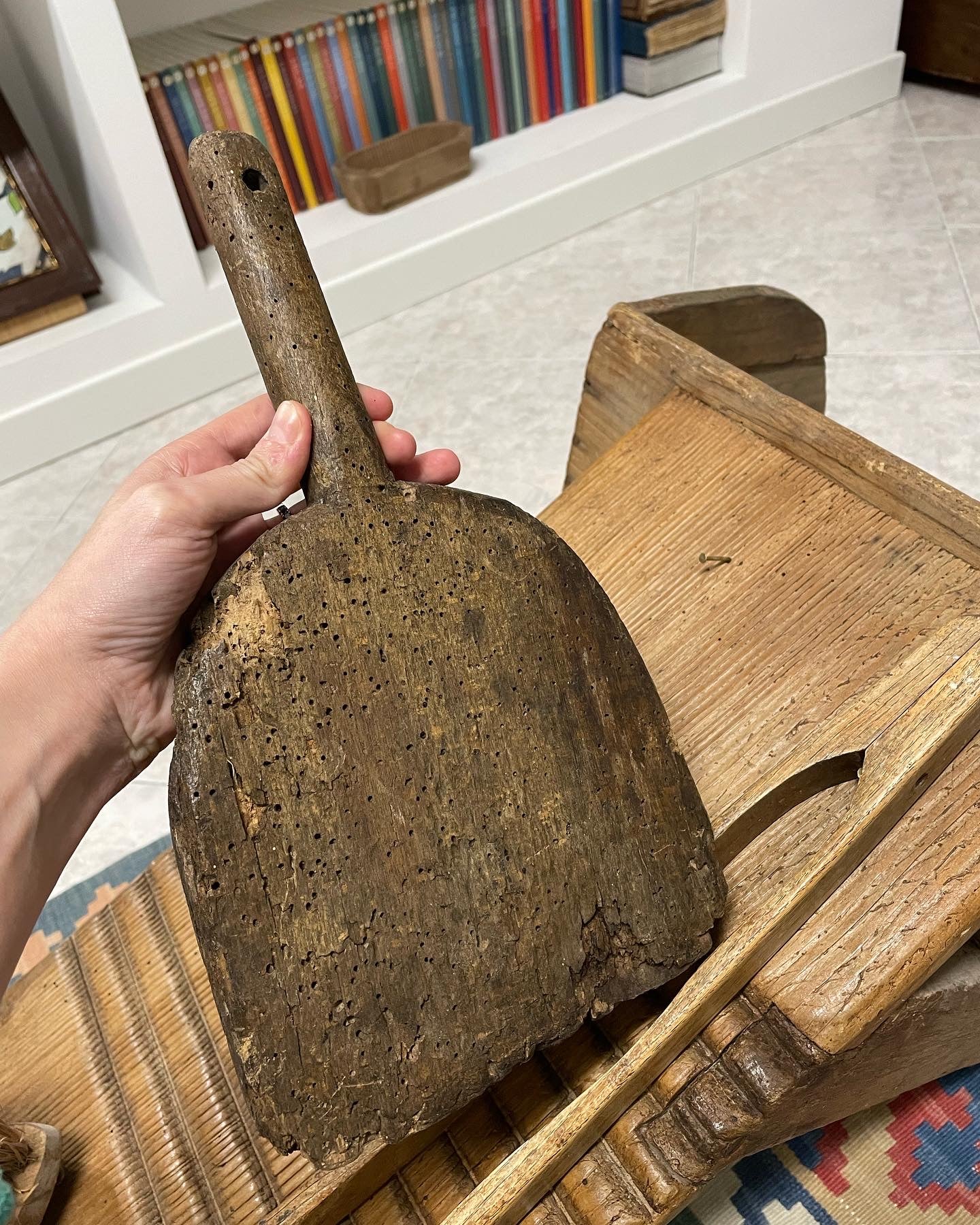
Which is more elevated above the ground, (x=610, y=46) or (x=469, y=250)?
(x=610, y=46)

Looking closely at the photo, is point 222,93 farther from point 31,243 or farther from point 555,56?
point 555,56

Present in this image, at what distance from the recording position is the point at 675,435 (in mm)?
1091

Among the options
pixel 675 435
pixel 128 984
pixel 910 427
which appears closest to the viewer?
pixel 128 984

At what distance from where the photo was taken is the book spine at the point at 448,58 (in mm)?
2244

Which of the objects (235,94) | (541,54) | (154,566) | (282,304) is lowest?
(541,54)

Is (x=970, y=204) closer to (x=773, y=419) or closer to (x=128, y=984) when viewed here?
(x=773, y=419)

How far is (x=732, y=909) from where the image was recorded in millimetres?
758

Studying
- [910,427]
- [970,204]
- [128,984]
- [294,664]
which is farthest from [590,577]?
[970,204]

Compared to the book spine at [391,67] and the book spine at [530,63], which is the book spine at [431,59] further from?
the book spine at [530,63]

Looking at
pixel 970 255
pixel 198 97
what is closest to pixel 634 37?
pixel 970 255

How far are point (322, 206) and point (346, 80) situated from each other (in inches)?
10.5

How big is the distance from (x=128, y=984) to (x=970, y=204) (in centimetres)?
240

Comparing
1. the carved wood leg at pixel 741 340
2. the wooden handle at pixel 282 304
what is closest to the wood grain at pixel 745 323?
the carved wood leg at pixel 741 340

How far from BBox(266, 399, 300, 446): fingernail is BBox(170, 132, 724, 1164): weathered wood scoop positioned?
15 millimetres
